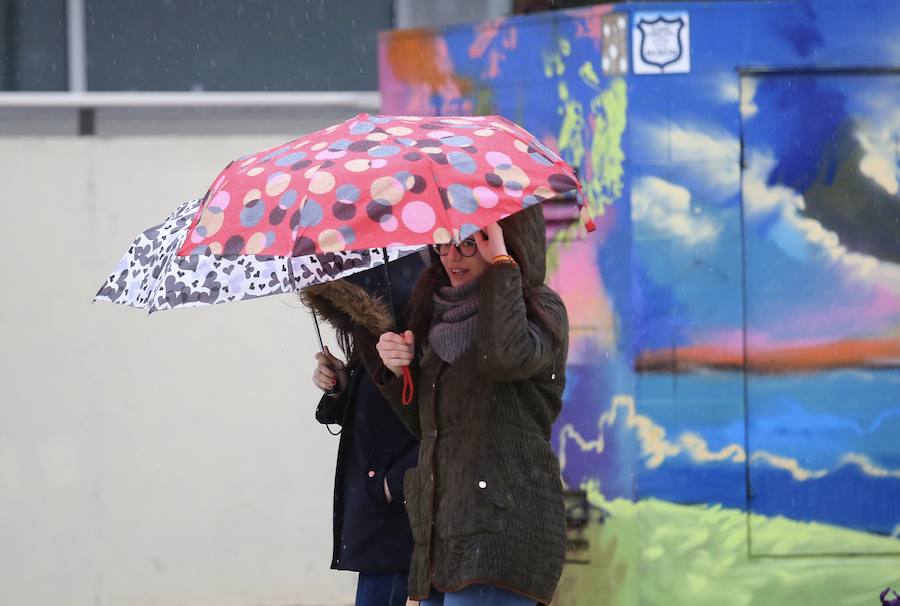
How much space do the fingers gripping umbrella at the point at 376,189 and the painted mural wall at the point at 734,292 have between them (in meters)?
1.84

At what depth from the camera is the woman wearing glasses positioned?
319cm

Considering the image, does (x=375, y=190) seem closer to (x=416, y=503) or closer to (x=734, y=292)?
(x=416, y=503)

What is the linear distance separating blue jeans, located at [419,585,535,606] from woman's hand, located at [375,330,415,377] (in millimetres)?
582

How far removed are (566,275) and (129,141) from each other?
235 centimetres

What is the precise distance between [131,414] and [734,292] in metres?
2.90

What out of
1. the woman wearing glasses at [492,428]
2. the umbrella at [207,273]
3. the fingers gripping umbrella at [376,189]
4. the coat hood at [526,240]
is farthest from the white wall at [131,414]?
the coat hood at [526,240]

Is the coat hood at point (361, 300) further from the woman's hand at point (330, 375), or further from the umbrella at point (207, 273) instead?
the woman's hand at point (330, 375)

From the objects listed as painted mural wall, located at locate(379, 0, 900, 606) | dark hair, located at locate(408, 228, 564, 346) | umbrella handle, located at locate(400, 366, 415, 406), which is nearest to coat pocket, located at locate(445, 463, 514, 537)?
umbrella handle, located at locate(400, 366, 415, 406)

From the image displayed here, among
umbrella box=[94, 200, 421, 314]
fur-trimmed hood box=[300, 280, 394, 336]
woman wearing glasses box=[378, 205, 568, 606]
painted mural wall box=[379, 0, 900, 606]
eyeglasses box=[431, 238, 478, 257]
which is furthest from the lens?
painted mural wall box=[379, 0, 900, 606]

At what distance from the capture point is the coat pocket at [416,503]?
335cm

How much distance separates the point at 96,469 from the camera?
651 centimetres

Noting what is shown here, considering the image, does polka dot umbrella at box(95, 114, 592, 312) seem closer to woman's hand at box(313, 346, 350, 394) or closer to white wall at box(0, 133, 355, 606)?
woman's hand at box(313, 346, 350, 394)

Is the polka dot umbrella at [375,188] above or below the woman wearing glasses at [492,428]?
above

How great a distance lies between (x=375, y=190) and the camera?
9.62ft
